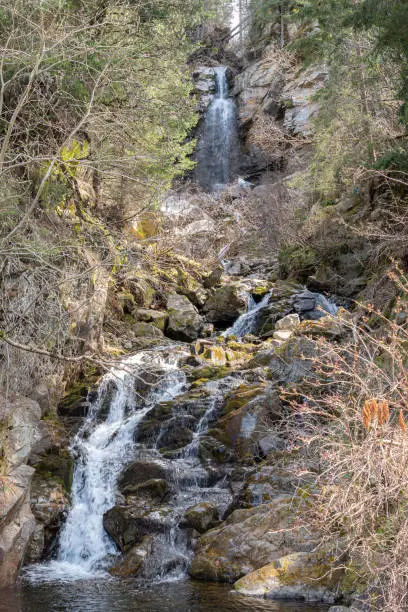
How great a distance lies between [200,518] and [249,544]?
1.06 metres

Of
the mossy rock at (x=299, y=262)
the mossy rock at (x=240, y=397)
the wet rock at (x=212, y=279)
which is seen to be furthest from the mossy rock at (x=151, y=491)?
the mossy rock at (x=299, y=262)

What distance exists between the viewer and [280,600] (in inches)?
269

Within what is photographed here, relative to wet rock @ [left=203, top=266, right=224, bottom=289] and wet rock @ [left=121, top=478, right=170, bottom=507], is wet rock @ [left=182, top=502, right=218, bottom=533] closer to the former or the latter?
wet rock @ [left=121, top=478, right=170, bottom=507]

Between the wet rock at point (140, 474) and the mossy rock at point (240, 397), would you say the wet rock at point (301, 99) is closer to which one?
the mossy rock at point (240, 397)

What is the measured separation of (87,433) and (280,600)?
5.67m

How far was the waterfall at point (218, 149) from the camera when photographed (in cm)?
3253

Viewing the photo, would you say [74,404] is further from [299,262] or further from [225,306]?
[299,262]

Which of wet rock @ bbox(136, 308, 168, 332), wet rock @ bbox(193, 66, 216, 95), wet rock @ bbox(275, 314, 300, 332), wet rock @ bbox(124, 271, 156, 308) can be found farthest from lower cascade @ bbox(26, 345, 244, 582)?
wet rock @ bbox(193, 66, 216, 95)

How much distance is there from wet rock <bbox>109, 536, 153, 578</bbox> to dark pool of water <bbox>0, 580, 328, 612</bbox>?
27cm

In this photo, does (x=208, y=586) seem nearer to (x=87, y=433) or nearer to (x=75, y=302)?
(x=87, y=433)

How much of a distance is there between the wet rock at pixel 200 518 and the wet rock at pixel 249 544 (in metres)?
0.31

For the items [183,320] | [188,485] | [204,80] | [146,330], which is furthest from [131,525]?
[204,80]

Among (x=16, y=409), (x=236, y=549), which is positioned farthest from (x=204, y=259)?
(x=236, y=549)

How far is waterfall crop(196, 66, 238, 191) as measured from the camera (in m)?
32.5
